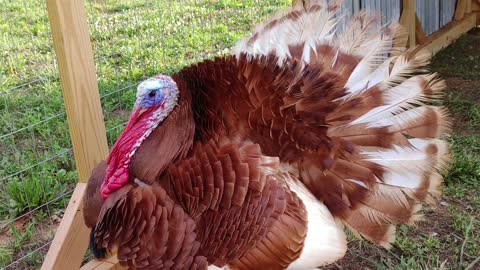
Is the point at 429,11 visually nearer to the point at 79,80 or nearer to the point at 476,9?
the point at 476,9

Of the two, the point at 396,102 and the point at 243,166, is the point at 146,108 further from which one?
the point at 396,102

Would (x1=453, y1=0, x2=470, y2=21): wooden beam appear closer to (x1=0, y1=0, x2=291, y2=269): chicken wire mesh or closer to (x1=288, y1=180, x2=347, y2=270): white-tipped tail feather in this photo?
(x1=0, y1=0, x2=291, y2=269): chicken wire mesh

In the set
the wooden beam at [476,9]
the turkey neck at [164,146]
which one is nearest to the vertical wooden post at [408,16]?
the wooden beam at [476,9]

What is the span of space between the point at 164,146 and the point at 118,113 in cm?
200

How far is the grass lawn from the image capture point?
3010 mm

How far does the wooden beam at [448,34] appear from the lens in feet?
19.1

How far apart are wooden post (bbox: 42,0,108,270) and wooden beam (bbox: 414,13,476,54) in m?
3.91

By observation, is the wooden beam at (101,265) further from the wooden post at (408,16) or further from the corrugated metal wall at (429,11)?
the wooden post at (408,16)

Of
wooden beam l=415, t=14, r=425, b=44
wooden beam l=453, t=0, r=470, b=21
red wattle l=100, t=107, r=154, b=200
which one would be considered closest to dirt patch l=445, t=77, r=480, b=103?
wooden beam l=415, t=14, r=425, b=44

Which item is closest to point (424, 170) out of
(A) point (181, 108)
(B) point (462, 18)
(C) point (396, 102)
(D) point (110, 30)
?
(C) point (396, 102)

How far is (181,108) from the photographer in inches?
82.9

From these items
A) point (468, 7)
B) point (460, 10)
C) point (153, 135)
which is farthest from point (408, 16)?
point (153, 135)

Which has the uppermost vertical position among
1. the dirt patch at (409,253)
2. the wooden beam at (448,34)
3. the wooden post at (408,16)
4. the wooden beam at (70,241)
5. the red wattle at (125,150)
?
the red wattle at (125,150)

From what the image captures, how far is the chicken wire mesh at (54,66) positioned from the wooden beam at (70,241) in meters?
0.87
